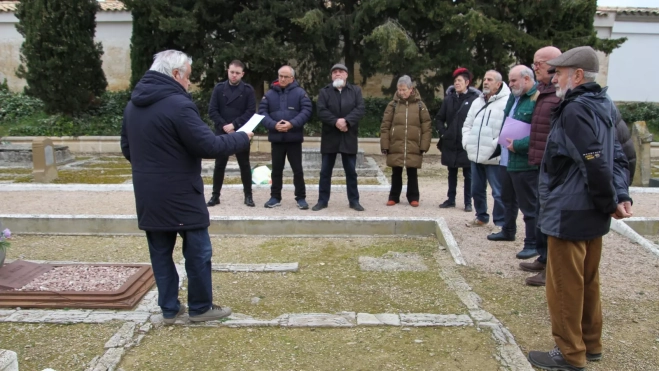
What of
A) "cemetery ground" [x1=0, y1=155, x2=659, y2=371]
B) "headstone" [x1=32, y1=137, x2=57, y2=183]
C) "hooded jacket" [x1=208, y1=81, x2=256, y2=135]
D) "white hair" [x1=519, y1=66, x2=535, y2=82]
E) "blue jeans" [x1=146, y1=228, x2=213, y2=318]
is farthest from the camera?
"headstone" [x1=32, y1=137, x2=57, y2=183]

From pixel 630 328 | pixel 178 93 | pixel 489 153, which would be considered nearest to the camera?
pixel 178 93

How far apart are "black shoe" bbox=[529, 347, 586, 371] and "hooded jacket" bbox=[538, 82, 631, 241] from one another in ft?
2.40

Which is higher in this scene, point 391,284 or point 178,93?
point 178,93

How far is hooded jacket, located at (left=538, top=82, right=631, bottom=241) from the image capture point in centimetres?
293

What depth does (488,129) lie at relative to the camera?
5883 millimetres

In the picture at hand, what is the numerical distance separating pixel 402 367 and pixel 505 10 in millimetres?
12098

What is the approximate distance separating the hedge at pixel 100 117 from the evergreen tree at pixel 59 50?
1.79 ft

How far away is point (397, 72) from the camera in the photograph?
13523 mm

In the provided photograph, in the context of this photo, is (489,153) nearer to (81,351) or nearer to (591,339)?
(591,339)

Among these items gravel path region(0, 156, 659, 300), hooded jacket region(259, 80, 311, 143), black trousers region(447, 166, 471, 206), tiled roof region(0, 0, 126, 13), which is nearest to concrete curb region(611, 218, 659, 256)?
gravel path region(0, 156, 659, 300)

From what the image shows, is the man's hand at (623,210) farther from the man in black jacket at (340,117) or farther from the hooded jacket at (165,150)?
the man in black jacket at (340,117)

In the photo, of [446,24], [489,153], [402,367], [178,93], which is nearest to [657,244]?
[489,153]

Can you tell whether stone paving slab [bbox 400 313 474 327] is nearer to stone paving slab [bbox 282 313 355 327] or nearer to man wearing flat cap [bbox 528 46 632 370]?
stone paving slab [bbox 282 313 355 327]

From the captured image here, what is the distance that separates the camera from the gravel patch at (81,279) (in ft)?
13.7
